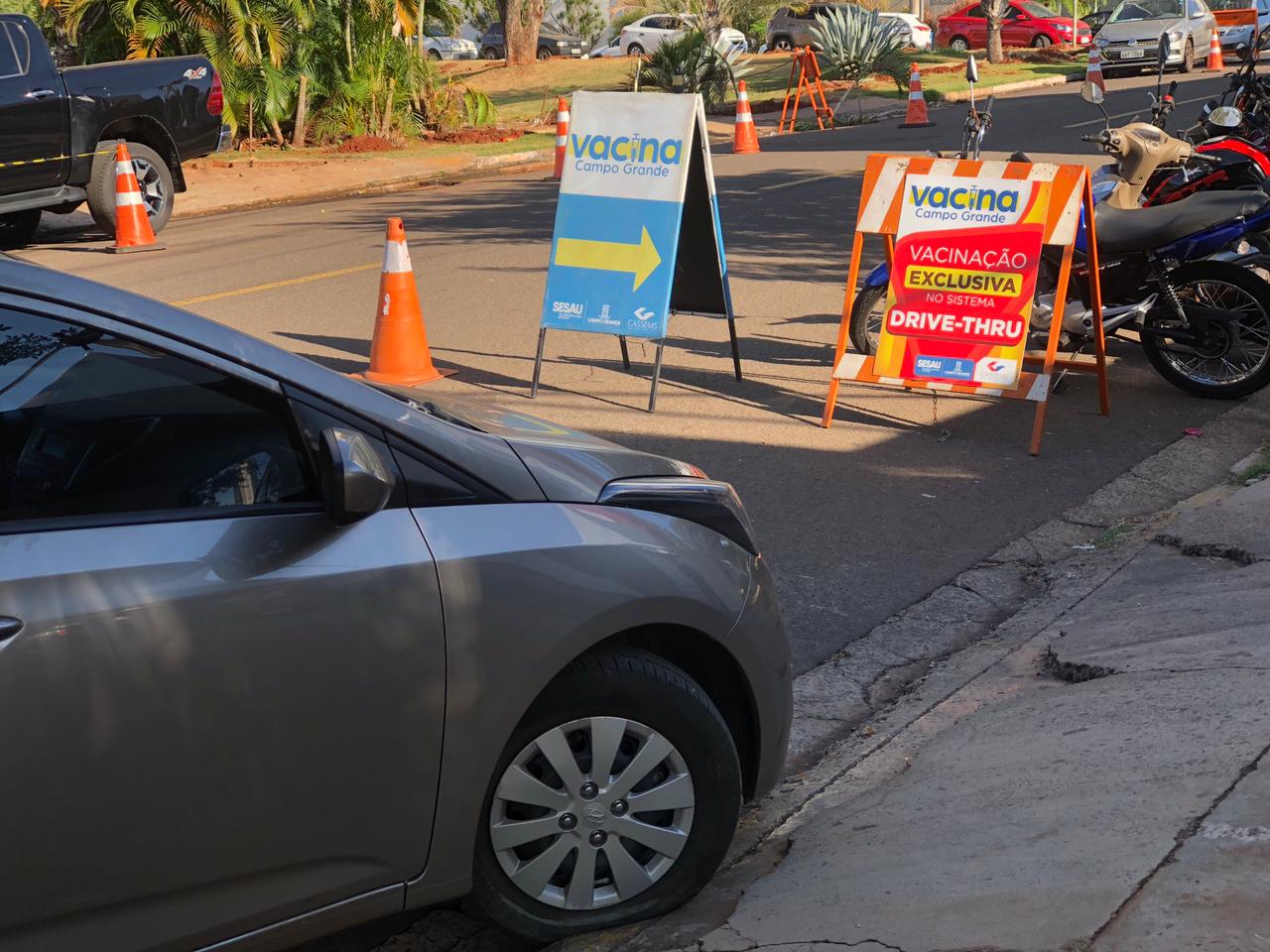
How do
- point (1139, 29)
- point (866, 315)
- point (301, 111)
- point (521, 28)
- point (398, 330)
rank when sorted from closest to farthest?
1. point (866, 315)
2. point (398, 330)
3. point (301, 111)
4. point (1139, 29)
5. point (521, 28)

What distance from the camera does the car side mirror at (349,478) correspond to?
8.84 ft

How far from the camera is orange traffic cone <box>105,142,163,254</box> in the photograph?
13.4 metres

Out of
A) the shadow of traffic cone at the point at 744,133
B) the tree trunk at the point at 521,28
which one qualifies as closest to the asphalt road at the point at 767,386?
the shadow of traffic cone at the point at 744,133

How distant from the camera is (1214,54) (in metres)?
32.3

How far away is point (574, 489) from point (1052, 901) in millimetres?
1308

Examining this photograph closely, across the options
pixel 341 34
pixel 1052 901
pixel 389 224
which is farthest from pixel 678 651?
pixel 341 34

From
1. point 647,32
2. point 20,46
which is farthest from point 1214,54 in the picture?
point 20,46

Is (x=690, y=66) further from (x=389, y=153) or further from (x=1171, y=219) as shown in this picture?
(x=1171, y=219)

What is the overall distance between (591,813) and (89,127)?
12.1 metres

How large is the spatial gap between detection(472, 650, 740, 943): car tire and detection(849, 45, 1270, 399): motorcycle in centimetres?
519

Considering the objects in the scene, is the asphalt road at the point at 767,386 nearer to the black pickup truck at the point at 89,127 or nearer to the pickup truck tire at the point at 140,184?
the pickup truck tire at the point at 140,184

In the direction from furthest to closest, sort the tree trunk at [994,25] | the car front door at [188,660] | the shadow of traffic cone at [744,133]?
the tree trunk at [994,25] → the shadow of traffic cone at [744,133] → the car front door at [188,660]

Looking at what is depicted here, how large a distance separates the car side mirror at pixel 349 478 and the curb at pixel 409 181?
14.6 metres

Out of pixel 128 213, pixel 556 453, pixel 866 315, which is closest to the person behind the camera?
pixel 556 453
